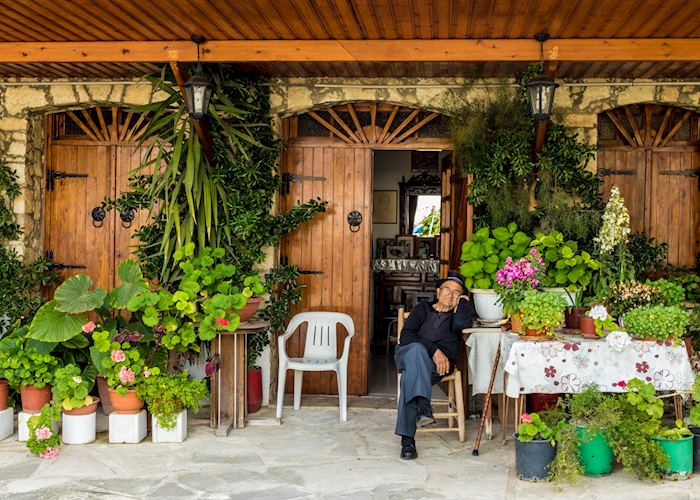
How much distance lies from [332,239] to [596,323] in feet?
8.45

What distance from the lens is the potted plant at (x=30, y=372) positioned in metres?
5.04

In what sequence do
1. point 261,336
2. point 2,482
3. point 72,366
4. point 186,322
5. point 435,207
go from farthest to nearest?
point 435,207 < point 261,336 < point 186,322 < point 72,366 < point 2,482

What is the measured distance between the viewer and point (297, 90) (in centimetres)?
626

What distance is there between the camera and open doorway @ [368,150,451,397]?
29.6 feet

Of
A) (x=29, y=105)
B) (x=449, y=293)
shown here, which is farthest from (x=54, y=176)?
(x=449, y=293)

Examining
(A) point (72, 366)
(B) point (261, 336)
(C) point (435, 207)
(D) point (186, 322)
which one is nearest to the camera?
(A) point (72, 366)

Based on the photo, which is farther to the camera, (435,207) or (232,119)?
(435,207)

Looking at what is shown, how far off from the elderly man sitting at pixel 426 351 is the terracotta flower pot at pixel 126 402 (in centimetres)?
173

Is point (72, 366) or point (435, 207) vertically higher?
point (435, 207)

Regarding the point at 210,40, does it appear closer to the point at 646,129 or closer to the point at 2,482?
the point at 2,482

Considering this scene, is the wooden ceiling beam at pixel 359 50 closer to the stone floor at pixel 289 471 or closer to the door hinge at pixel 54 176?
the door hinge at pixel 54 176

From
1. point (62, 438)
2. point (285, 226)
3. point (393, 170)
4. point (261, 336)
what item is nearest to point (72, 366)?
point (62, 438)

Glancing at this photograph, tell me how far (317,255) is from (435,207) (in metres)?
3.73

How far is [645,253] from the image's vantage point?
5.95m
